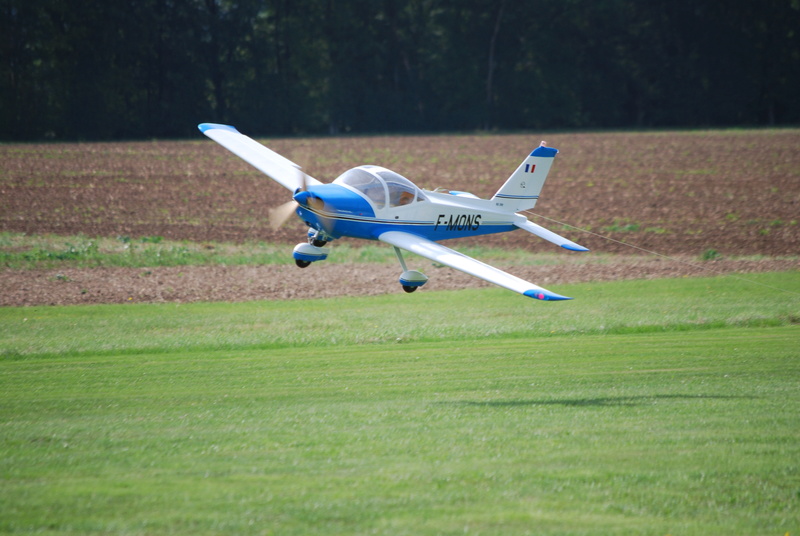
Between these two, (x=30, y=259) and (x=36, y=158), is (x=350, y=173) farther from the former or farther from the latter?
(x=36, y=158)

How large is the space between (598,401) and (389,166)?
4307cm

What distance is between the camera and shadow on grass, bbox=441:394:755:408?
1566cm

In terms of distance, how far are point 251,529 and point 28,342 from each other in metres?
13.8

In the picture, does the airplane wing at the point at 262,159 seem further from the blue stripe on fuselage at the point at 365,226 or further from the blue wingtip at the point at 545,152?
the blue wingtip at the point at 545,152

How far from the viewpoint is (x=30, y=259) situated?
3170cm

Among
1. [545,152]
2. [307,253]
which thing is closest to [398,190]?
[307,253]

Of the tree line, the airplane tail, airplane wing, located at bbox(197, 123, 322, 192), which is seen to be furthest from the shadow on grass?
the tree line

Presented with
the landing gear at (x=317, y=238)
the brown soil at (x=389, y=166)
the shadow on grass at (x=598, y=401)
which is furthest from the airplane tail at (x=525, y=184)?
the shadow on grass at (x=598, y=401)

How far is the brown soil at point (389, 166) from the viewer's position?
29.5 metres

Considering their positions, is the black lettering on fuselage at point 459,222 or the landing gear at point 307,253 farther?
the black lettering on fuselage at point 459,222

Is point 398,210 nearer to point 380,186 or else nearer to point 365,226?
point 380,186

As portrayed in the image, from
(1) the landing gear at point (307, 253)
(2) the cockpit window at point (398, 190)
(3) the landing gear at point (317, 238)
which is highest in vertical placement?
(2) the cockpit window at point (398, 190)

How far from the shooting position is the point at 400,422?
1438 cm

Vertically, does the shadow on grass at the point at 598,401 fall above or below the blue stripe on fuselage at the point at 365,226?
below
